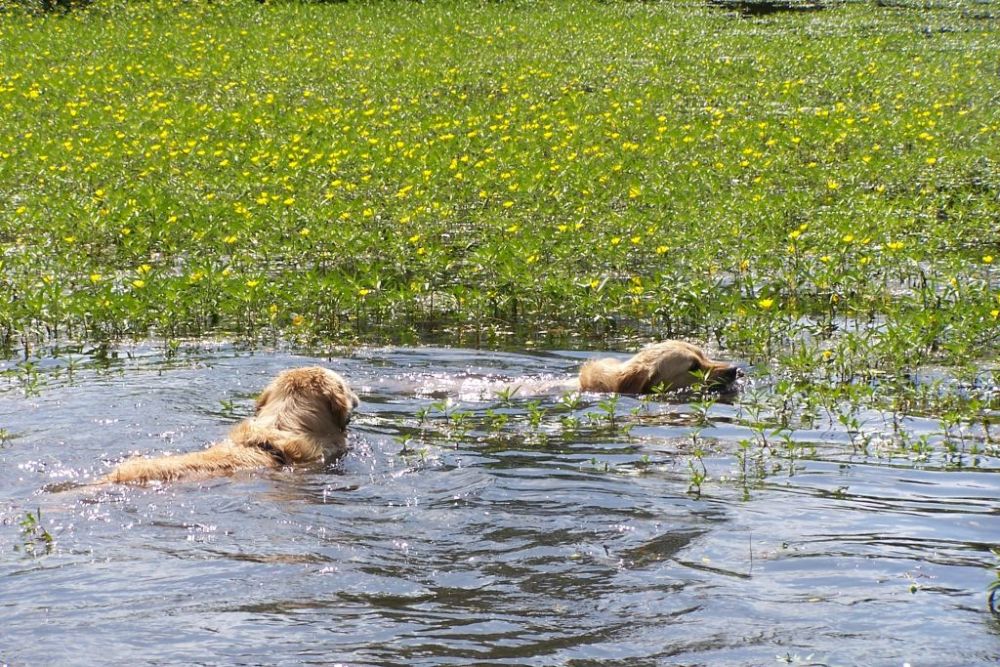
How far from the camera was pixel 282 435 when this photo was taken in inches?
303

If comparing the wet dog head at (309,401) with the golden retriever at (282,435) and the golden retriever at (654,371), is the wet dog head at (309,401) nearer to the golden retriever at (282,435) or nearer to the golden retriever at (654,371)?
the golden retriever at (282,435)

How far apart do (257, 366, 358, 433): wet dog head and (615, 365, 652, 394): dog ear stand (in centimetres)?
217

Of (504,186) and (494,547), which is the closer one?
Result: (494,547)

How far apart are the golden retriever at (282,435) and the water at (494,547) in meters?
0.15

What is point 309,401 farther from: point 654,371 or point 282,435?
point 654,371

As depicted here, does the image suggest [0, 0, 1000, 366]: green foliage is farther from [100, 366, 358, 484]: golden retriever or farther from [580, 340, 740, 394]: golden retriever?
[100, 366, 358, 484]: golden retriever

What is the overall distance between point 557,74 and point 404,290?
1207cm

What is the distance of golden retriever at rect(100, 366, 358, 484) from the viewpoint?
22.8ft

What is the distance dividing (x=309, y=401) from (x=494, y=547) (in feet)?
8.15

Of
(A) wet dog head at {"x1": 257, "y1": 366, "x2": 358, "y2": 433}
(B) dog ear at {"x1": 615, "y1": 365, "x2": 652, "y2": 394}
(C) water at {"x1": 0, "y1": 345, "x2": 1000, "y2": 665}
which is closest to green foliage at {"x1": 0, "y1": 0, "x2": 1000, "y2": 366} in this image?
(B) dog ear at {"x1": 615, "y1": 365, "x2": 652, "y2": 394}

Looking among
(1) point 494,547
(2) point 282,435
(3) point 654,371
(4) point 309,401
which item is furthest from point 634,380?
(1) point 494,547

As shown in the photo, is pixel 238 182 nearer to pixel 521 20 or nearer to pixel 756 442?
pixel 756 442

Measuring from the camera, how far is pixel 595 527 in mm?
6145

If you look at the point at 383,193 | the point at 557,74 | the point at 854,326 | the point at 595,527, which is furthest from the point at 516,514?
the point at 557,74
